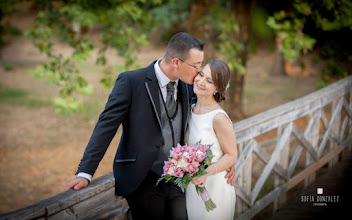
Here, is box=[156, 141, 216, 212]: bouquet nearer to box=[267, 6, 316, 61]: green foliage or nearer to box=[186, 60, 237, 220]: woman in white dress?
box=[186, 60, 237, 220]: woman in white dress

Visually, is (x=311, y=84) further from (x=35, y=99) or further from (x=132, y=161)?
(x=132, y=161)

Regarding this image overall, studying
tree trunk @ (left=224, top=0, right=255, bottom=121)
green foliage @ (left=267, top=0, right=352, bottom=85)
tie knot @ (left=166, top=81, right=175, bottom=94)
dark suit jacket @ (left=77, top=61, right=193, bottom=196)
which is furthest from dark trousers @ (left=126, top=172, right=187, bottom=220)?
tree trunk @ (left=224, top=0, right=255, bottom=121)

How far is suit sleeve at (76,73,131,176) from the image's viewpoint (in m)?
2.49

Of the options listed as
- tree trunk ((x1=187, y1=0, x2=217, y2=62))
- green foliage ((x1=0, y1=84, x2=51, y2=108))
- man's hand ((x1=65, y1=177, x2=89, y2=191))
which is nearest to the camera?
man's hand ((x1=65, y1=177, x2=89, y2=191))

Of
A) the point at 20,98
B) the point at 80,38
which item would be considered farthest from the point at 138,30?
the point at 20,98

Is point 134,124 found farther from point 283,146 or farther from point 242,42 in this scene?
point 242,42

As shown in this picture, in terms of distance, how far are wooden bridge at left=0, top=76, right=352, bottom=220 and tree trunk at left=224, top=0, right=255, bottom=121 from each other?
10.6 ft

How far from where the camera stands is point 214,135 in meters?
2.80

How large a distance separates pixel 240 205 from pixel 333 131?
2.81 metres

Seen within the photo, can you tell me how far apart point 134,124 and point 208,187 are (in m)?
0.80

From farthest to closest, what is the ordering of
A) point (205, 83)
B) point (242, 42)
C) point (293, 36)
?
1. point (242, 42)
2. point (293, 36)
3. point (205, 83)

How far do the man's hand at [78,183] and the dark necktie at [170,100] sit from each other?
0.81 m

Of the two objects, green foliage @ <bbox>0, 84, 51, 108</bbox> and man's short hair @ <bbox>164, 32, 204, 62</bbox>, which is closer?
man's short hair @ <bbox>164, 32, 204, 62</bbox>

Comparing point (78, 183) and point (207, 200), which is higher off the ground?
point (78, 183)
